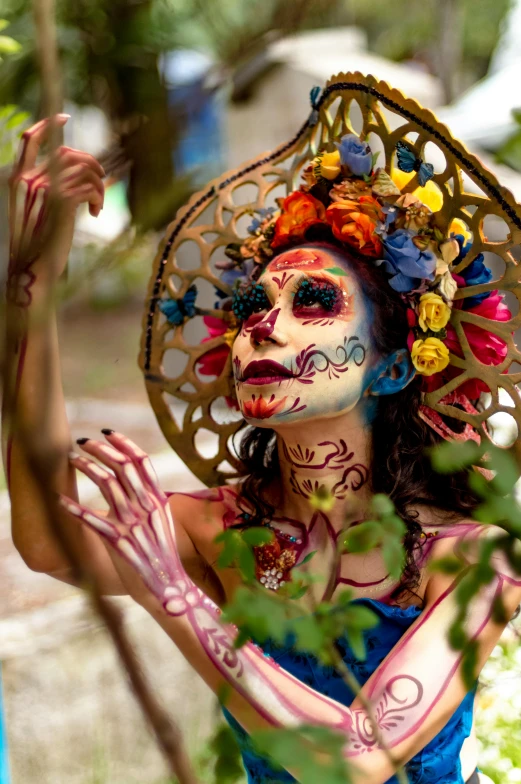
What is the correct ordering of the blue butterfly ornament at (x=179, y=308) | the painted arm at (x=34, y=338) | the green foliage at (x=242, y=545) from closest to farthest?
the green foliage at (x=242, y=545)
the painted arm at (x=34, y=338)
the blue butterfly ornament at (x=179, y=308)

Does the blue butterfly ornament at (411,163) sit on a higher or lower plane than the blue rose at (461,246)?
higher

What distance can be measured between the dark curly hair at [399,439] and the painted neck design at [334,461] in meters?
0.04

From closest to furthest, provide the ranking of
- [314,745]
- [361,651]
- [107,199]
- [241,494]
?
[314,745] → [361,651] → [107,199] → [241,494]

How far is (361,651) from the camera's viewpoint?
78cm

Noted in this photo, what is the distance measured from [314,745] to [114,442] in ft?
1.85

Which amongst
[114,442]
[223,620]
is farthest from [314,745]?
[114,442]

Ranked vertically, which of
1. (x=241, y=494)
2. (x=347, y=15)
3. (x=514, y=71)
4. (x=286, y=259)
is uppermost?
(x=347, y=15)

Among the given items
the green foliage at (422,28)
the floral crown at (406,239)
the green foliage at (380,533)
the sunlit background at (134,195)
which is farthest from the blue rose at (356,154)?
the green foliage at (422,28)

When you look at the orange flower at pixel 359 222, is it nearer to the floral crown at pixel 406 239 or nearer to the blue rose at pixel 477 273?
the floral crown at pixel 406 239

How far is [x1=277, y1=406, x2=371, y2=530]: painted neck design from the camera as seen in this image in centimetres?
155

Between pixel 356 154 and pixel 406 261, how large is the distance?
22cm

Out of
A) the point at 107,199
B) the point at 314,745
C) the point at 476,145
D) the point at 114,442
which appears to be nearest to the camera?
the point at 314,745

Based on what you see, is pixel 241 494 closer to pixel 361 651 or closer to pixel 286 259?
pixel 286 259

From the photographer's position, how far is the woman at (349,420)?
134 centimetres
